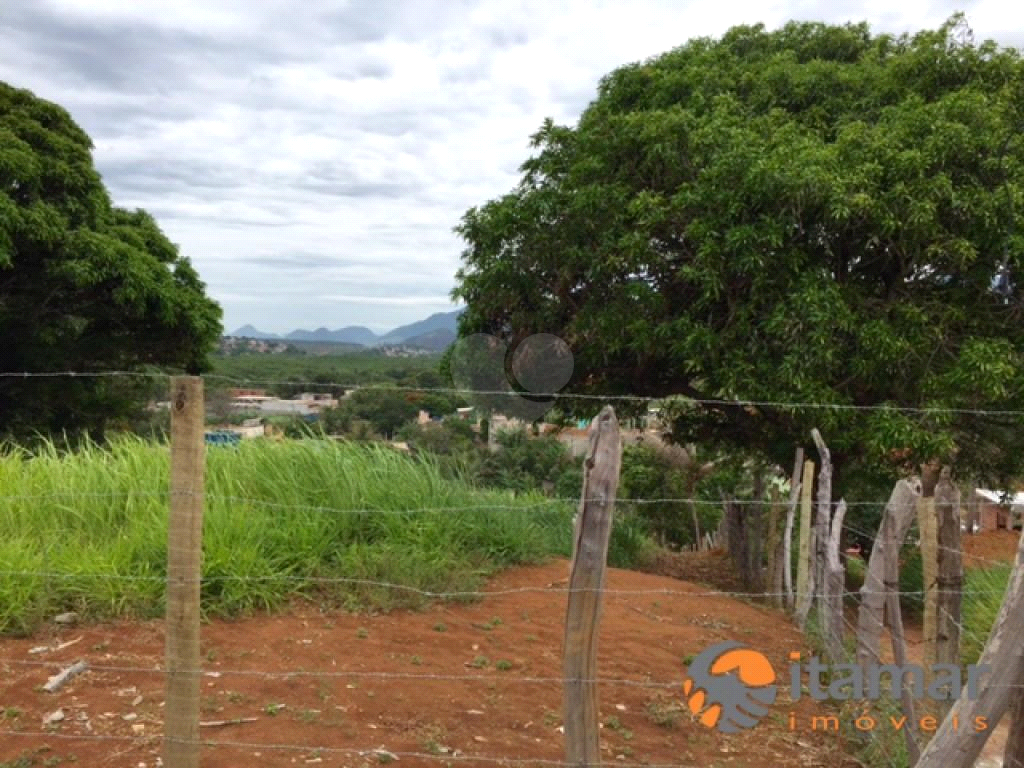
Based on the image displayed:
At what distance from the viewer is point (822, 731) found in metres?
4.09

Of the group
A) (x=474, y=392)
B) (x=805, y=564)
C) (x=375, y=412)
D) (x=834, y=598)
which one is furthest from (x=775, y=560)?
(x=474, y=392)

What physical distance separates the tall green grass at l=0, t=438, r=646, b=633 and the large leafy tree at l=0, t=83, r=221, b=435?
3.71m

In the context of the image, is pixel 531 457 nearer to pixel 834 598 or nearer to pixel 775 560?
pixel 775 560

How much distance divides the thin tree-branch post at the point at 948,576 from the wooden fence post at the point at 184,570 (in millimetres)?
2810

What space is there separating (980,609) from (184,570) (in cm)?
587

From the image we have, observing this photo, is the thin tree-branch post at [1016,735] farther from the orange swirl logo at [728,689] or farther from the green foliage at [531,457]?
the green foliage at [531,457]

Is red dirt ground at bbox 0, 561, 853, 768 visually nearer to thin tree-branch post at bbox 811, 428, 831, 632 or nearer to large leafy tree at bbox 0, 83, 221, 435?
thin tree-branch post at bbox 811, 428, 831, 632

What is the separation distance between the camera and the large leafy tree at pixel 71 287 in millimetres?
9492

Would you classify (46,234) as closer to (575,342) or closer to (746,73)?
(575,342)

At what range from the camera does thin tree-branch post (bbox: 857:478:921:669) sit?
3434 millimetres

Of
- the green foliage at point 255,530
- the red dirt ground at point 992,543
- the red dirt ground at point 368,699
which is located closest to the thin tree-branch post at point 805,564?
the red dirt ground at point 368,699

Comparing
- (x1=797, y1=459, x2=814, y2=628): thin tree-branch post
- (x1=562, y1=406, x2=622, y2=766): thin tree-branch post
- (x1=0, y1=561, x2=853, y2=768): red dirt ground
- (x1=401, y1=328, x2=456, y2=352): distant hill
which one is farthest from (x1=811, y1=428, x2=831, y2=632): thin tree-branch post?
(x1=401, y1=328, x2=456, y2=352): distant hill

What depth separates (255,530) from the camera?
509 cm

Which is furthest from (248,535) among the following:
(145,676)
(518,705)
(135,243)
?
(135,243)
